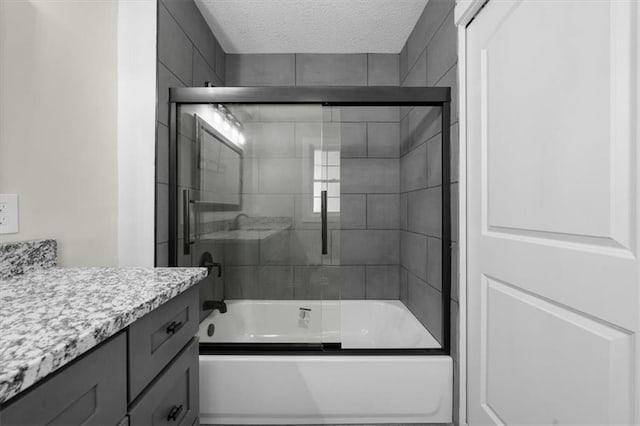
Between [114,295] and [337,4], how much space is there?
2036 millimetres

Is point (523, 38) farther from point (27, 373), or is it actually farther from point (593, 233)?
point (27, 373)

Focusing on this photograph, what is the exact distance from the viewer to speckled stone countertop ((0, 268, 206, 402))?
49cm

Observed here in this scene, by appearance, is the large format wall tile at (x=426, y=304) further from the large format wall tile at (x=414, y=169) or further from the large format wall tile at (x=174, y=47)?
the large format wall tile at (x=174, y=47)

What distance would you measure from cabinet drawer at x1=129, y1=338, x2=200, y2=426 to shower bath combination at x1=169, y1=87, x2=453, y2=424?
518 millimetres

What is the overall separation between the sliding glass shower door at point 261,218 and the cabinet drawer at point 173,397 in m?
0.64

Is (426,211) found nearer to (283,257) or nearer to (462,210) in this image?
(462,210)

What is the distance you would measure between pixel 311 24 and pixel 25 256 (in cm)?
209

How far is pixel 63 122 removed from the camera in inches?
50.9

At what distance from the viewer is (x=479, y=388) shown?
4.72ft

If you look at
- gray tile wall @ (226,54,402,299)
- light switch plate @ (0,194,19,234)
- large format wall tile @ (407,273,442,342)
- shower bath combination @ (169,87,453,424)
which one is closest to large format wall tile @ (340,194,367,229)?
gray tile wall @ (226,54,402,299)

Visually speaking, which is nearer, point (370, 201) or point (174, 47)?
point (174, 47)

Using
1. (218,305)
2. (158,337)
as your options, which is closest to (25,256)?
(158,337)

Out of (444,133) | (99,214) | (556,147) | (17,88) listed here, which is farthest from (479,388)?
(17,88)

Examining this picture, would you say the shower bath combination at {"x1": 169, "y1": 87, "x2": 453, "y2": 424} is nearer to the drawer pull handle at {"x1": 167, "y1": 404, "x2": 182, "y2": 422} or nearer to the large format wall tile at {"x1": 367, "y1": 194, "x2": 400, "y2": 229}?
the drawer pull handle at {"x1": 167, "y1": 404, "x2": 182, "y2": 422}
